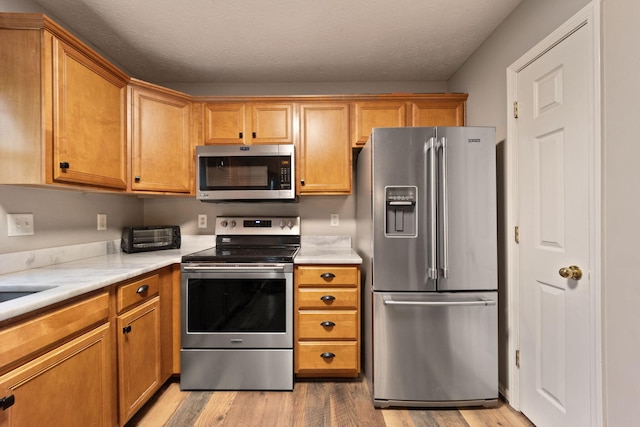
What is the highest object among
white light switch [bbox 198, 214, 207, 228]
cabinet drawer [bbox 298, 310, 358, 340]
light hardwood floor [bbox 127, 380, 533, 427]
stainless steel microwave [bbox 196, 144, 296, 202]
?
stainless steel microwave [bbox 196, 144, 296, 202]

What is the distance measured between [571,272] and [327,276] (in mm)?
1313

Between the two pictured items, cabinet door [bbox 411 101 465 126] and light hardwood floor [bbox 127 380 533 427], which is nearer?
light hardwood floor [bbox 127 380 533 427]

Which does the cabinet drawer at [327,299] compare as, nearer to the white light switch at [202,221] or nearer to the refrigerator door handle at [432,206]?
the refrigerator door handle at [432,206]

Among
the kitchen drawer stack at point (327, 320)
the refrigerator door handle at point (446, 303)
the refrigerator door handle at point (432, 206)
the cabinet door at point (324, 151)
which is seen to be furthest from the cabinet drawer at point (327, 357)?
the cabinet door at point (324, 151)

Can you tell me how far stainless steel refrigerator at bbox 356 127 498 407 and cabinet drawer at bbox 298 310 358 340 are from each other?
28 centimetres

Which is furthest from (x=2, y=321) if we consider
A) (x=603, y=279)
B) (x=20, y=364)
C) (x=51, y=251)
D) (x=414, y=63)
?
(x=414, y=63)

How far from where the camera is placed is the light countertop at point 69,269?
107 centimetres

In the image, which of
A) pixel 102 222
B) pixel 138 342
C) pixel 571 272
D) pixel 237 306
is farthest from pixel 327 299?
pixel 102 222

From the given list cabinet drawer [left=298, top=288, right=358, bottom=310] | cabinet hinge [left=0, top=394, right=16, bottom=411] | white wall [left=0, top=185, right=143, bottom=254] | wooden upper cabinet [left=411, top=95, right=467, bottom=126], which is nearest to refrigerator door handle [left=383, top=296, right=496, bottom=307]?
cabinet drawer [left=298, top=288, right=358, bottom=310]

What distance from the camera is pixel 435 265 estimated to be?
67.3 inches

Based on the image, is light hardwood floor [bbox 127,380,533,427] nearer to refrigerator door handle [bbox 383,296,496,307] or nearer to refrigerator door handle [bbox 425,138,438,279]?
refrigerator door handle [bbox 383,296,496,307]

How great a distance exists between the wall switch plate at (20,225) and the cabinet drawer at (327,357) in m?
1.74

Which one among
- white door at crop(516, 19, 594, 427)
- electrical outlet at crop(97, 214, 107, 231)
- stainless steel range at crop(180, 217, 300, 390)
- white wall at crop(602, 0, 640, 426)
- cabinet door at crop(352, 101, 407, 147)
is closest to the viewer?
white wall at crop(602, 0, 640, 426)

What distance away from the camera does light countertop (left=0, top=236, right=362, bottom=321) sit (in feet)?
3.50
